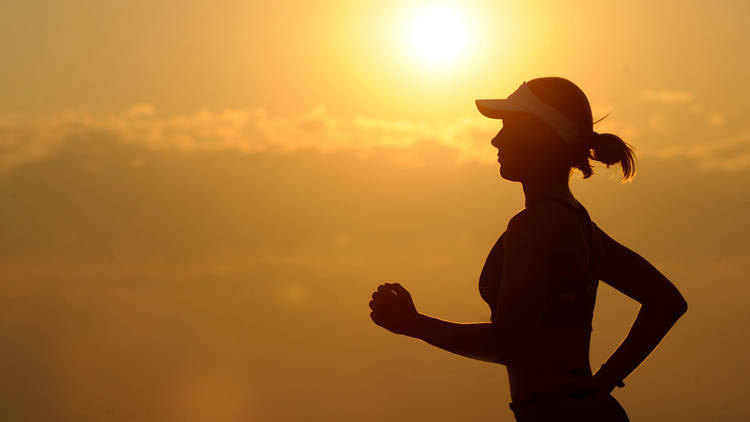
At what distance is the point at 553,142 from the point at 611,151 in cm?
29

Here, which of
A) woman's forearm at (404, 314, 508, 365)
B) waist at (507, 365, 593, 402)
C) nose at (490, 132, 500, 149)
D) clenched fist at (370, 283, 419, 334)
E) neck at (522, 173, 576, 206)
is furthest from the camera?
nose at (490, 132, 500, 149)

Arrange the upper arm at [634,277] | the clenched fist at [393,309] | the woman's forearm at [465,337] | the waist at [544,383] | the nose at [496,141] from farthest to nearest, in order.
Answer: the upper arm at [634,277], the nose at [496,141], the waist at [544,383], the clenched fist at [393,309], the woman's forearm at [465,337]

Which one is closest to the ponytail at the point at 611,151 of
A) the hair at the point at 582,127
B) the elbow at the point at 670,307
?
the hair at the point at 582,127

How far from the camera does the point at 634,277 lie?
5.65 m

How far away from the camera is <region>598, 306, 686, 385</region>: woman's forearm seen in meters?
5.68

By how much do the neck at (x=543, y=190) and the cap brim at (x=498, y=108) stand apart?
1.07 ft

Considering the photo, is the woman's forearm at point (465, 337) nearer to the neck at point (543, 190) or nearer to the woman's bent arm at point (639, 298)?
the neck at point (543, 190)

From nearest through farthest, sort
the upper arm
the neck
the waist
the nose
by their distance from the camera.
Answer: the waist → the neck → the nose → the upper arm

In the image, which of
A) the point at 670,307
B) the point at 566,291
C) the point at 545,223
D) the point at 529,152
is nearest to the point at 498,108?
the point at 529,152

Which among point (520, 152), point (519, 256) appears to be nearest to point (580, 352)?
point (519, 256)

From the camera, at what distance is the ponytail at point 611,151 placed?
5.37 m

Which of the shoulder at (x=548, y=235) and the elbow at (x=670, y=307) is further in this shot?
the elbow at (x=670, y=307)

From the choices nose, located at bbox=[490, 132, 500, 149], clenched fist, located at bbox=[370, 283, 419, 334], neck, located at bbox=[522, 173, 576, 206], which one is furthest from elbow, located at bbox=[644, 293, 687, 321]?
clenched fist, located at bbox=[370, 283, 419, 334]

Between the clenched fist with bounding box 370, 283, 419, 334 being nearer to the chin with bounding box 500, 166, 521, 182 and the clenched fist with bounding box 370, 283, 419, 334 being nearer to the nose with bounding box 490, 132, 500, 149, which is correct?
the chin with bounding box 500, 166, 521, 182
